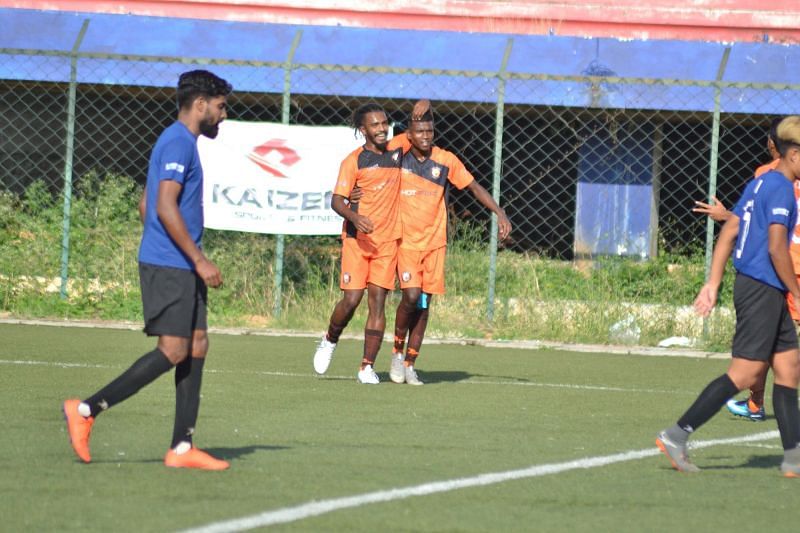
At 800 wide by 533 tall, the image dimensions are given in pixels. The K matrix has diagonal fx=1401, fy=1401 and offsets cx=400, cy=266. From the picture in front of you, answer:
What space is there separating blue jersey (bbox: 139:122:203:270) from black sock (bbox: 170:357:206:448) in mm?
498

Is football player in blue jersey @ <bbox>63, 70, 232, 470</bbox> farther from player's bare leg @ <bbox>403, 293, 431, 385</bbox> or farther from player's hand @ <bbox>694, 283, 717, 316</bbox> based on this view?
player's bare leg @ <bbox>403, 293, 431, 385</bbox>

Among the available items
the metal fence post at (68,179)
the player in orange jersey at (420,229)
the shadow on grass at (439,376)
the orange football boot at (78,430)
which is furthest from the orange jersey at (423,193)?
the metal fence post at (68,179)

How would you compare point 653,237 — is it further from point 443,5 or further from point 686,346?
point 443,5

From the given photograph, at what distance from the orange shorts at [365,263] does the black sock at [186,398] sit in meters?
4.01

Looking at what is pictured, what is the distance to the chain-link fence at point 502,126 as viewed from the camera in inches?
609

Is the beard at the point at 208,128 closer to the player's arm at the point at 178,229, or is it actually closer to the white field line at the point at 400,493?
the player's arm at the point at 178,229

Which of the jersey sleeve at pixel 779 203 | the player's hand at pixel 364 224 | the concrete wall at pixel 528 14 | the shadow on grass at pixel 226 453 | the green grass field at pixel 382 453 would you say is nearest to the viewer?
the green grass field at pixel 382 453

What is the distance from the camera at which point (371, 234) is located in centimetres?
1071

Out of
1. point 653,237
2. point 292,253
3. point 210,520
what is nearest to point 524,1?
point 653,237

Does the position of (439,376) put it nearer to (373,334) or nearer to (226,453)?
(373,334)

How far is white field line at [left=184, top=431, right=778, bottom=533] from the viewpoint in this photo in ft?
17.4

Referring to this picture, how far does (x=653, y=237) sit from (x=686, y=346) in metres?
3.20

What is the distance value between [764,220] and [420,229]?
14.1 ft

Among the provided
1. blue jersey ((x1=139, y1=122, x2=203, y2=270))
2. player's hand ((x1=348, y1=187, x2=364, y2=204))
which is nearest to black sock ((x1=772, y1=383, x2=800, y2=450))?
blue jersey ((x1=139, y1=122, x2=203, y2=270))
